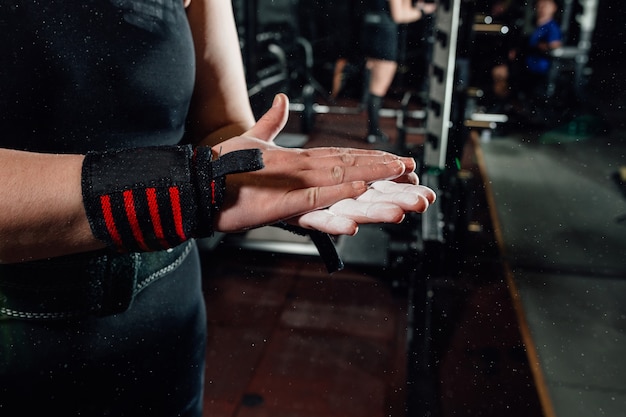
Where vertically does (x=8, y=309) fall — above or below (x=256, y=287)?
above

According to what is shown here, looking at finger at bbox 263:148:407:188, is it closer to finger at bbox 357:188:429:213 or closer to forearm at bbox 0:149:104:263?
finger at bbox 357:188:429:213

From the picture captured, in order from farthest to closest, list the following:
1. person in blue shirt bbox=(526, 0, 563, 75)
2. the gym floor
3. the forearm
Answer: person in blue shirt bbox=(526, 0, 563, 75) < the gym floor < the forearm

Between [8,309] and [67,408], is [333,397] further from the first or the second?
[8,309]

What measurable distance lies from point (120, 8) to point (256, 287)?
2007mm

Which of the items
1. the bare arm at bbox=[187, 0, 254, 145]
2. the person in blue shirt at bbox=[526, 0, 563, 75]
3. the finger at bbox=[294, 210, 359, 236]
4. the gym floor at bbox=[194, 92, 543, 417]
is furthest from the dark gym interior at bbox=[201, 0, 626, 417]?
the person in blue shirt at bbox=[526, 0, 563, 75]

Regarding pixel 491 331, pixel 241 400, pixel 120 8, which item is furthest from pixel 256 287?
pixel 120 8

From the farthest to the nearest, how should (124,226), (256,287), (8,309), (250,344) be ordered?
(256,287)
(250,344)
(8,309)
(124,226)

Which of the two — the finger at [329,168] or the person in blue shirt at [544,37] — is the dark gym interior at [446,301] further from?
the person in blue shirt at [544,37]

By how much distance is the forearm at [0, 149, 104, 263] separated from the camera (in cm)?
52

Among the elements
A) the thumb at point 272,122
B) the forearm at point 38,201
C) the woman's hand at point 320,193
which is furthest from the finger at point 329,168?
the forearm at point 38,201

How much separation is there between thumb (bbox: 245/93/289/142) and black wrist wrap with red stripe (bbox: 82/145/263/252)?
17 cm

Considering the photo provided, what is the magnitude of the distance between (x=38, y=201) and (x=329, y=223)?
0.32 m

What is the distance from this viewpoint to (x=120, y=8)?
68 centimetres

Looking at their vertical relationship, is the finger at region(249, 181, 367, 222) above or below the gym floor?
above
